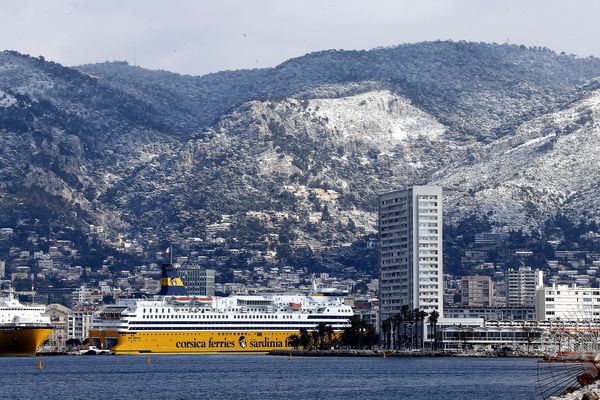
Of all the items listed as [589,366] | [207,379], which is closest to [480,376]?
[207,379]

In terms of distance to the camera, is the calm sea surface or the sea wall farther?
the calm sea surface

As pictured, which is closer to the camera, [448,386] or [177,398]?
[177,398]

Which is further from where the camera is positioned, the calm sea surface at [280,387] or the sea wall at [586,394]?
the calm sea surface at [280,387]

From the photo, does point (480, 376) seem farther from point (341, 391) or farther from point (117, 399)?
point (117, 399)

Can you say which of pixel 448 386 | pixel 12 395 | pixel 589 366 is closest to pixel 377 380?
pixel 448 386

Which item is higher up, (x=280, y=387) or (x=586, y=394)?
(x=280, y=387)

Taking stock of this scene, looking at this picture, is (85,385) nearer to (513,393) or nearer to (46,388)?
(46,388)

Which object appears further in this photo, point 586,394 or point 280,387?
point 280,387

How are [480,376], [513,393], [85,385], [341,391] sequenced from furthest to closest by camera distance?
[480,376], [85,385], [341,391], [513,393]

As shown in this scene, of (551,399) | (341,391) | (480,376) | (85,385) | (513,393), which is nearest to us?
(551,399)
